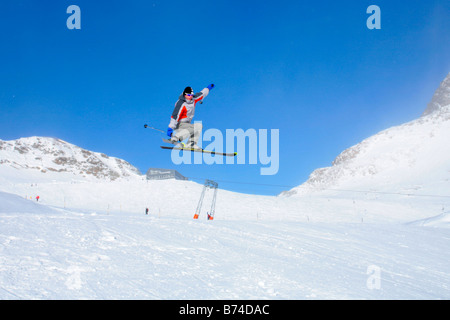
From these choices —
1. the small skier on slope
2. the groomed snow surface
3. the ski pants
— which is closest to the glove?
the small skier on slope

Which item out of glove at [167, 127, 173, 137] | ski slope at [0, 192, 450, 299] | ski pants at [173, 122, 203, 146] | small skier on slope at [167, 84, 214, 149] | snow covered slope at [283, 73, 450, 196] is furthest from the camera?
snow covered slope at [283, 73, 450, 196]

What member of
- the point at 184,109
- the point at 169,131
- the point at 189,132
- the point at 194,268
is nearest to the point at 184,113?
the point at 184,109

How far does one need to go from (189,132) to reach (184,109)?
82cm

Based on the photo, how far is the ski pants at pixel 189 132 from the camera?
646 cm

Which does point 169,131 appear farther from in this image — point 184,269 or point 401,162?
point 401,162

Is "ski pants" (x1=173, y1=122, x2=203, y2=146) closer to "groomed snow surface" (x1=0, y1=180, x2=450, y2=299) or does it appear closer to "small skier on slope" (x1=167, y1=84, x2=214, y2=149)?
"small skier on slope" (x1=167, y1=84, x2=214, y2=149)

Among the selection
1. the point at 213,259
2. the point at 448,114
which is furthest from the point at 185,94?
the point at 448,114

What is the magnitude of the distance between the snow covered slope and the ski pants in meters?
74.2

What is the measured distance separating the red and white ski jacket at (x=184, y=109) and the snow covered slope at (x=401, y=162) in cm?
7489

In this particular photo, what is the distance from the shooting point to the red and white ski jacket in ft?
20.0

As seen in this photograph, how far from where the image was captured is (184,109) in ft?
20.2
